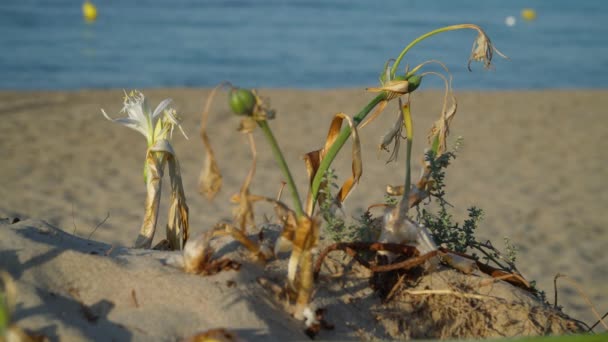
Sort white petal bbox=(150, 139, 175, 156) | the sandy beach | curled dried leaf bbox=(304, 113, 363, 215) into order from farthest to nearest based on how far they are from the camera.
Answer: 1. the sandy beach
2. white petal bbox=(150, 139, 175, 156)
3. curled dried leaf bbox=(304, 113, 363, 215)

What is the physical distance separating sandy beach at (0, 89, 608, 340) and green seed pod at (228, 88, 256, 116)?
677 millimetres

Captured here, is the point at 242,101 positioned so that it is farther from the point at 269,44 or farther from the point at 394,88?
the point at 269,44

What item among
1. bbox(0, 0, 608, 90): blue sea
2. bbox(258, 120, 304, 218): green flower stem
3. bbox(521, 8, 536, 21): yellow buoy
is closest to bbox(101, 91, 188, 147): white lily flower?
bbox(258, 120, 304, 218): green flower stem

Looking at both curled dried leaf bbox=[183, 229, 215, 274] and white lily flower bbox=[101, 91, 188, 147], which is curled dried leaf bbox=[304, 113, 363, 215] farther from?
white lily flower bbox=[101, 91, 188, 147]

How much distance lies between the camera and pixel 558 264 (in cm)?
507

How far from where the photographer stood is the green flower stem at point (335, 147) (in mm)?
1500

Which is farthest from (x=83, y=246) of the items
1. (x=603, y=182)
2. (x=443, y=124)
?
(x=603, y=182)

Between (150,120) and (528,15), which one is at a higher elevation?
(528,15)

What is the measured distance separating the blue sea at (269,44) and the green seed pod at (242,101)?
11762 mm

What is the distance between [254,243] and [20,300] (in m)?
0.51

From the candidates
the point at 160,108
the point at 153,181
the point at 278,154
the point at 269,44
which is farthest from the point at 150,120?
the point at 269,44

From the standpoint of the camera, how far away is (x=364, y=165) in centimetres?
768

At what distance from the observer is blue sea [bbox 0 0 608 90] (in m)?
13.7

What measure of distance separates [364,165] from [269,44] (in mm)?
10786
